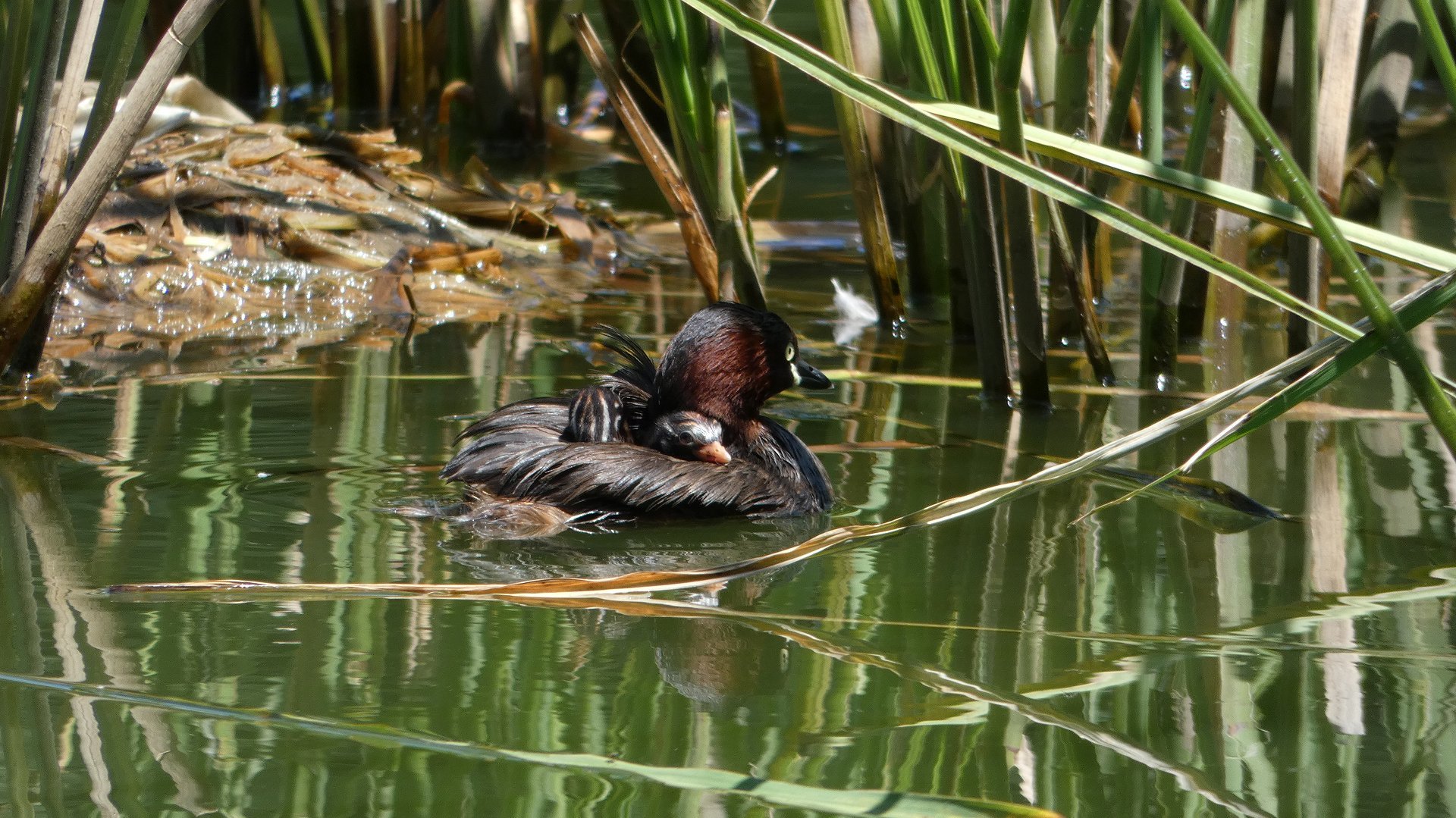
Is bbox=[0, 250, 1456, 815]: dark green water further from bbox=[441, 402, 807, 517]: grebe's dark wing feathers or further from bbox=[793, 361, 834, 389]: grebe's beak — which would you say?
bbox=[793, 361, 834, 389]: grebe's beak

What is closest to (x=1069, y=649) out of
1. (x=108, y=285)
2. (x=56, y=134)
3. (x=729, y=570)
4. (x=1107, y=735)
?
(x=1107, y=735)

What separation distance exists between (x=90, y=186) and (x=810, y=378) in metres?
1.77

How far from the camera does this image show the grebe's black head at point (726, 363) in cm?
376

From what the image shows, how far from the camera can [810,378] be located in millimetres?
3998

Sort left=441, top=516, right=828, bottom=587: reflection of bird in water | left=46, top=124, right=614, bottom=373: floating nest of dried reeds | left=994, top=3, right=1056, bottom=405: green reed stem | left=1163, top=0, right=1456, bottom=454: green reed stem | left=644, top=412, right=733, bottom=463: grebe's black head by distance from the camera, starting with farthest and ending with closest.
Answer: left=46, top=124, right=614, bottom=373: floating nest of dried reeds
left=644, top=412, right=733, bottom=463: grebe's black head
left=994, top=3, right=1056, bottom=405: green reed stem
left=441, top=516, right=828, bottom=587: reflection of bird in water
left=1163, top=0, right=1456, bottom=454: green reed stem

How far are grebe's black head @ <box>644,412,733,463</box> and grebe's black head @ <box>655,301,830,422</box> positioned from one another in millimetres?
39

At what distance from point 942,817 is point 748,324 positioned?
1959mm

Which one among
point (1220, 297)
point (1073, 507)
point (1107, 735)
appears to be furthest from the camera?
point (1220, 297)

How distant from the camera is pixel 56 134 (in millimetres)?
3928

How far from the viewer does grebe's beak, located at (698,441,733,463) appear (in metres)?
3.68

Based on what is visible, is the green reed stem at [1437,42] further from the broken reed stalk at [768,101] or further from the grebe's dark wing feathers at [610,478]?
the broken reed stalk at [768,101]

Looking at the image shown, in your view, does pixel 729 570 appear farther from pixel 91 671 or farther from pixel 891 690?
pixel 91 671

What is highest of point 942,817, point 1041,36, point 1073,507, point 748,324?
point 1041,36

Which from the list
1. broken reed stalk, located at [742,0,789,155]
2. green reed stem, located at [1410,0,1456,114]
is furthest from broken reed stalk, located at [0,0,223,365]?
broken reed stalk, located at [742,0,789,155]
